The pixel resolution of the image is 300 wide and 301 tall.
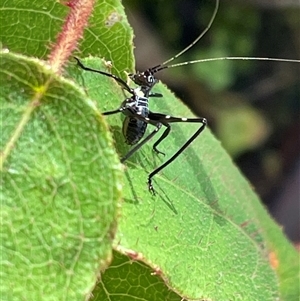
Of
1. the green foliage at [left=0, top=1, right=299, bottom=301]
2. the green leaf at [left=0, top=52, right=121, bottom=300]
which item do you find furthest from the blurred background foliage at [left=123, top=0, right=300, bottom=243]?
the green leaf at [left=0, top=52, right=121, bottom=300]

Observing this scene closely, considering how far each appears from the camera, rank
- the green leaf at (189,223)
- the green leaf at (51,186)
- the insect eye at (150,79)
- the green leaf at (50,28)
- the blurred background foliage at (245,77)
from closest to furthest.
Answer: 1. the green leaf at (51,186)
2. the green leaf at (189,223)
3. the green leaf at (50,28)
4. the insect eye at (150,79)
5. the blurred background foliage at (245,77)

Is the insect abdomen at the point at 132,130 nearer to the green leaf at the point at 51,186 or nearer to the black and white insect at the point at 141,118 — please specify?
the black and white insect at the point at 141,118

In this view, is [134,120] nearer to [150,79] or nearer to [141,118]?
[141,118]

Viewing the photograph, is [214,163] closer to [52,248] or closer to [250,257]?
[250,257]

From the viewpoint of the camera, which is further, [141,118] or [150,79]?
[150,79]

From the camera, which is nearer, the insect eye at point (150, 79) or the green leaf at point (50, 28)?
the green leaf at point (50, 28)

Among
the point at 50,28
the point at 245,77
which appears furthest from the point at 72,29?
the point at 245,77

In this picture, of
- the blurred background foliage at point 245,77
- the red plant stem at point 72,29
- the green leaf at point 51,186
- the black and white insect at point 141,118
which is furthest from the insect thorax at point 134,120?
the blurred background foliage at point 245,77

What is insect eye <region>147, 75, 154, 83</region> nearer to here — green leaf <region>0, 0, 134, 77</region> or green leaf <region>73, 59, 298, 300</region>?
green leaf <region>73, 59, 298, 300</region>
